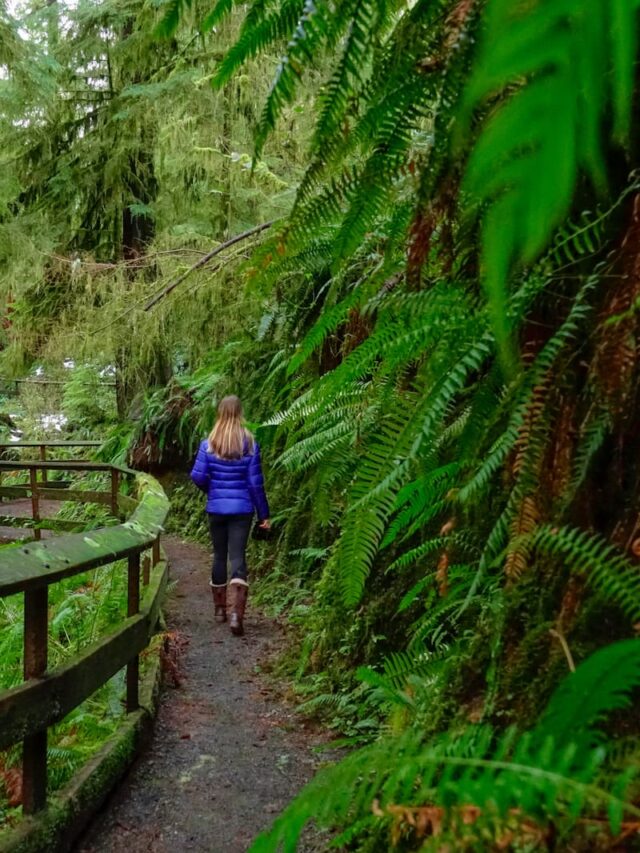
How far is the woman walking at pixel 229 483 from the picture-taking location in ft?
22.8

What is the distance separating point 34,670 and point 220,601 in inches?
170

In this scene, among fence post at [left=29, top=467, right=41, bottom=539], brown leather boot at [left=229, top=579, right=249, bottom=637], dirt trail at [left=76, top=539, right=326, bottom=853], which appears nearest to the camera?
dirt trail at [left=76, top=539, right=326, bottom=853]

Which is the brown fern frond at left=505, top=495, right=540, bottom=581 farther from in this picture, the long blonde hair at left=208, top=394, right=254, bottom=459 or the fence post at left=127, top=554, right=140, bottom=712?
the long blonde hair at left=208, top=394, right=254, bottom=459

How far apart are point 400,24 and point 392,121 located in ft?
0.93

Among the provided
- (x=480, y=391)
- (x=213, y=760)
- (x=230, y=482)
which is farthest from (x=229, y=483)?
(x=480, y=391)

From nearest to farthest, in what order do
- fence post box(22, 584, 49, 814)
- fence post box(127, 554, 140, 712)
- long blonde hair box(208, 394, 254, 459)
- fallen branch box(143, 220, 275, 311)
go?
fence post box(22, 584, 49, 814) < fence post box(127, 554, 140, 712) < long blonde hair box(208, 394, 254, 459) < fallen branch box(143, 220, 275, 311)

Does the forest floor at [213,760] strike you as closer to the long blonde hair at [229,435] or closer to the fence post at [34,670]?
the fence post at [34,670]

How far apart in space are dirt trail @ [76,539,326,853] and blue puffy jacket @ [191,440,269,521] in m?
1.34

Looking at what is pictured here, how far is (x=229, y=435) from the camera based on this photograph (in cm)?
693

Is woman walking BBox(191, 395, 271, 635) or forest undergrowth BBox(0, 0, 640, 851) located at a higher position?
forest undergrowth BBox(0, 0, 640, 851)

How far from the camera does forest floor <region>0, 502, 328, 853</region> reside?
3.20 meters

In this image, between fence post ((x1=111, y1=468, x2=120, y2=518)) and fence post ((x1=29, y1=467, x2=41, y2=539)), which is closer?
fence post ((x1=111, y1=468, x2=120, y2=518))

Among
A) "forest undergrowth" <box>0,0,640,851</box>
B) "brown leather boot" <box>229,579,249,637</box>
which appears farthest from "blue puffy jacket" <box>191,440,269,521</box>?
"forest undergrowth" <box>0,0,640,851</box>

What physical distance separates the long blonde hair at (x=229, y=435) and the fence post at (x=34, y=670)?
4.12 meters
